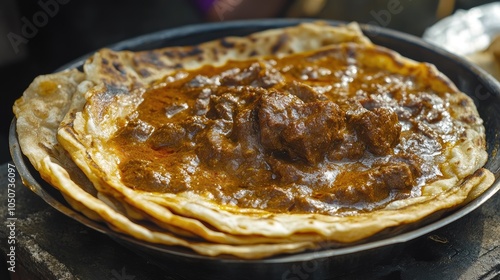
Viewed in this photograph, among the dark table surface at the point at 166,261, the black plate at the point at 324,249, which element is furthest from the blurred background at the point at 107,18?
the dark table surface at the point at 166,261

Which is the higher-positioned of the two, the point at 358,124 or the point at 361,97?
the point at 361,97

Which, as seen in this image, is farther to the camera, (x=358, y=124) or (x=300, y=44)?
(x=300, y=44)

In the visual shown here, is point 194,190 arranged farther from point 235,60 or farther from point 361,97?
Result: point 235,60

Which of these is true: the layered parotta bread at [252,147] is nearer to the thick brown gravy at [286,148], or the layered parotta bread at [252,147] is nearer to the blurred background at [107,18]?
the thick brown gravy at [286,148]

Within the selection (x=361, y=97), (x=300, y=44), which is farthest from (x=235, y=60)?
(x=361, y=97)

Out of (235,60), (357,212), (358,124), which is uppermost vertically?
(235,60)

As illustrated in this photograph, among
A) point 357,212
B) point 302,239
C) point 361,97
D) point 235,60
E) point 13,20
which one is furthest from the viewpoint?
point 13,20
